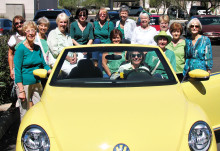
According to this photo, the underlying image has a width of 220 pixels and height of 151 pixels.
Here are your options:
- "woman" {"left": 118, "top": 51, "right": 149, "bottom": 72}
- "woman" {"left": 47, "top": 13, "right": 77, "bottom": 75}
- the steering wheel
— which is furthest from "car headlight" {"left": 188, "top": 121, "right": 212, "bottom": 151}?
"woman" {"left": 47, "top": 13, "right": 77, "bottom": 75}

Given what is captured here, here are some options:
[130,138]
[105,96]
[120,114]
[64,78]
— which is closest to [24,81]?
[64,78]

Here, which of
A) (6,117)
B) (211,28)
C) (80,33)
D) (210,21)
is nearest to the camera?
(6,117)

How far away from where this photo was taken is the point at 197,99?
514 cm

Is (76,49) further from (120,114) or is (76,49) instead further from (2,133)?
(2,133)

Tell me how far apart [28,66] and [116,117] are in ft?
7.80

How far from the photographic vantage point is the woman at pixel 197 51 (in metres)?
6.27

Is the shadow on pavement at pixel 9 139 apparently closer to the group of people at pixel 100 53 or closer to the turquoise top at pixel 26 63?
the group of people at pixel 100 53

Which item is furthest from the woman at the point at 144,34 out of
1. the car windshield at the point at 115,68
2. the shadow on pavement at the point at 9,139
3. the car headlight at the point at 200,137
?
the car headlight at the point at 200,137

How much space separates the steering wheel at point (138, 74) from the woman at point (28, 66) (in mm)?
1324

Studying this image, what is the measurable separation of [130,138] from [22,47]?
9.06 ft

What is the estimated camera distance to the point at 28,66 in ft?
19.0

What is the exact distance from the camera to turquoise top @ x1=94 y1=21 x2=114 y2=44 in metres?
8.44

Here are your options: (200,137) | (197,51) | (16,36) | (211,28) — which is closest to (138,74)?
(200,137)

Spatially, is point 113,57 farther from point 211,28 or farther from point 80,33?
point 211,28
